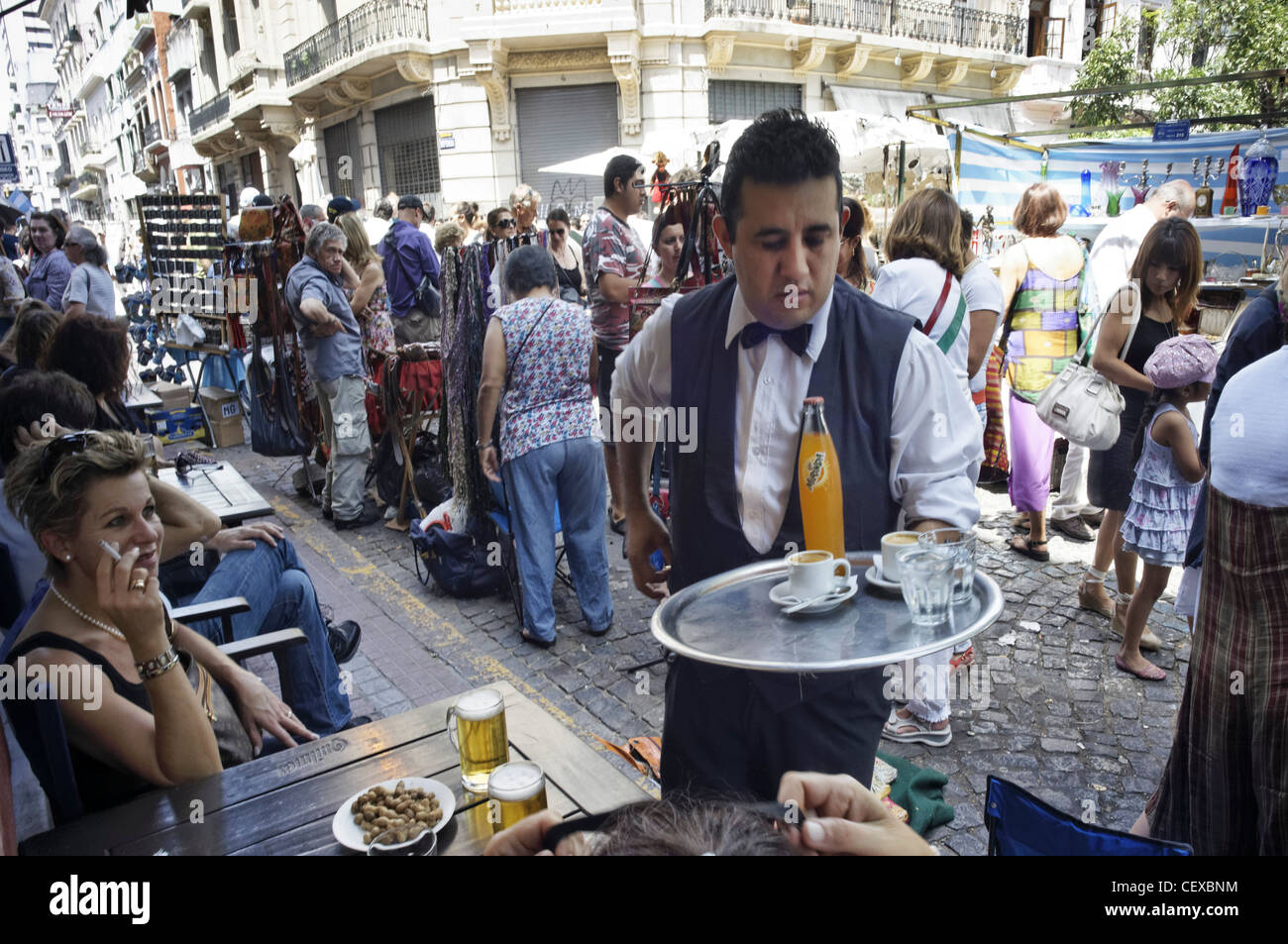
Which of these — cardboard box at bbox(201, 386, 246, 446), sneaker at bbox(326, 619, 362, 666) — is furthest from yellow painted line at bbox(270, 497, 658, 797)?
cardboard box at bbox(201, 386, 246, 446)

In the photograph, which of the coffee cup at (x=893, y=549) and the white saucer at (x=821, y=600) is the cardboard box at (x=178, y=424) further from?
the coffee cup at (x=893, y=549)

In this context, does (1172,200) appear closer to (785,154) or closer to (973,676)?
(973,676)

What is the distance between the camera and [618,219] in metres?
5.60

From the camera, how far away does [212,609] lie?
2.81m

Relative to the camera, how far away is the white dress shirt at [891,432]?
1703mm

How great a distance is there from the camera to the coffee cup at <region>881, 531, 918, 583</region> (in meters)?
1.54

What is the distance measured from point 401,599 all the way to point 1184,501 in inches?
166

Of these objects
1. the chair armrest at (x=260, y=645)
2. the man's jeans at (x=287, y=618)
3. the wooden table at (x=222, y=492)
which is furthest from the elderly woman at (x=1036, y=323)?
the wooden table at (x=222, y=492)

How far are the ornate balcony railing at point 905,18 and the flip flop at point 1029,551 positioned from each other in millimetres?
15513

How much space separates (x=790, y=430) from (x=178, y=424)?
28.8 ft

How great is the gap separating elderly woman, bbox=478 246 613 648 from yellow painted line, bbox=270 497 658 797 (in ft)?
1.14

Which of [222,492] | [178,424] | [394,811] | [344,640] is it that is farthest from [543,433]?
[178,424]

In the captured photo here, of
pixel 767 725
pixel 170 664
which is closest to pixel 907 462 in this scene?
pixel 767 725

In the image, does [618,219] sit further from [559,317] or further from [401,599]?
[401,599]
